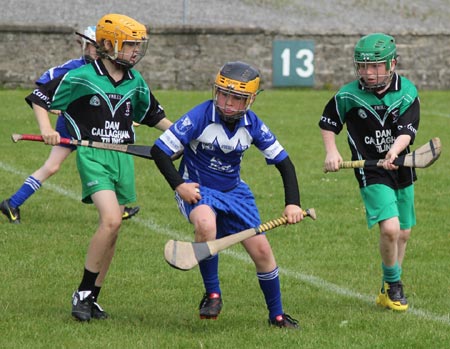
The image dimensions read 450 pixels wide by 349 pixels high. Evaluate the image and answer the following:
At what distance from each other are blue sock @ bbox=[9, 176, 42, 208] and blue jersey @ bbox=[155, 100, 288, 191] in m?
3.50

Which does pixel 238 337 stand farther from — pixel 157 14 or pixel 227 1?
pixel 227 1

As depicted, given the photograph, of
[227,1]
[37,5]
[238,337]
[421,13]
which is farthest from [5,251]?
[421,13]

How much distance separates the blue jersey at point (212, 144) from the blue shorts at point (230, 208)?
56 mm

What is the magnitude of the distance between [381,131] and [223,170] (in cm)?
118

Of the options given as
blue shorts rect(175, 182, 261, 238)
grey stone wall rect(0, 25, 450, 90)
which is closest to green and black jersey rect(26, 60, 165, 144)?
blue shorts rect(175, 182, 261, 238)

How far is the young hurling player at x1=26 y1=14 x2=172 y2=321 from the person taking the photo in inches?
242

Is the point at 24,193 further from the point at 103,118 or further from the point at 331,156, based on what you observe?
the point at 331,156

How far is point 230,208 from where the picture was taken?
5.98 meters

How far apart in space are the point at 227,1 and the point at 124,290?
60.5 ft

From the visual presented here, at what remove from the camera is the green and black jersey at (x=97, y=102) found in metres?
6.30

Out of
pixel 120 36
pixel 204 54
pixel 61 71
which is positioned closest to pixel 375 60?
pixel 120 36

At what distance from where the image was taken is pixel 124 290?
693 centimetres

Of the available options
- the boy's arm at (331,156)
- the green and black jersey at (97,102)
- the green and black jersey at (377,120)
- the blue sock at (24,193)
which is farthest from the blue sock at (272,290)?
the blue sock at (24,193)

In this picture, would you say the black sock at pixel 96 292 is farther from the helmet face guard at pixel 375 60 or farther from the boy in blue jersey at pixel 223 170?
the helmet face guard at pixel 375 60
